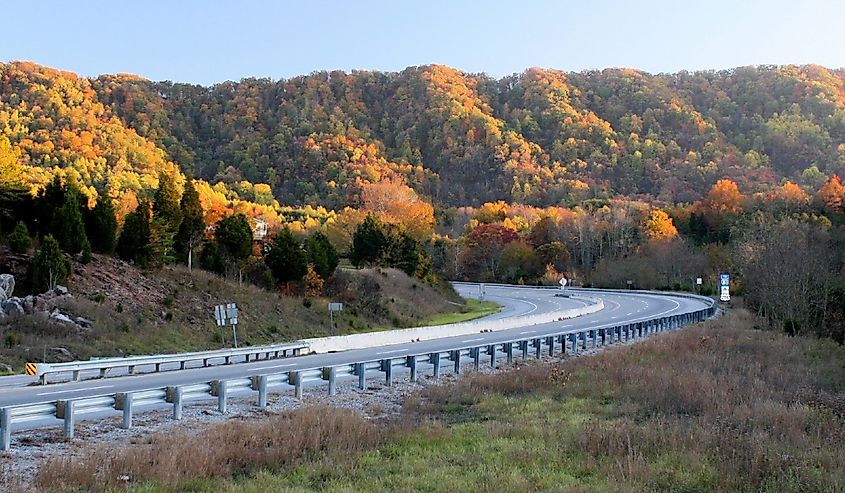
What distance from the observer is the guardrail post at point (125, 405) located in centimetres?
1258

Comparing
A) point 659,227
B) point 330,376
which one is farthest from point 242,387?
point 659,227

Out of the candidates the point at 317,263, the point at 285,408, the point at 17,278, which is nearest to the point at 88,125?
the point at 317,263

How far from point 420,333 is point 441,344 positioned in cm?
437

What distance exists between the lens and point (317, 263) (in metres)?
50.2

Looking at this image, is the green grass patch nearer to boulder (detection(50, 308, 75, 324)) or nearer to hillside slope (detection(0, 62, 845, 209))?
boulder (detection(50, 308, 75, 324))

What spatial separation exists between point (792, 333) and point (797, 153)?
3656 inches

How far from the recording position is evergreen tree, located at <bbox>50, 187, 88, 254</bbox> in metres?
34.0

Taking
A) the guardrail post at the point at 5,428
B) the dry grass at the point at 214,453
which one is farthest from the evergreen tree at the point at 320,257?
the guardrail post at the point at 5,428

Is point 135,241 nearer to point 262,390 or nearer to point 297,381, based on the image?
point 297,381

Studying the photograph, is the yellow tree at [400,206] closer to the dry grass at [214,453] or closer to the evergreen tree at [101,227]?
the evergreen tree at [101,227]

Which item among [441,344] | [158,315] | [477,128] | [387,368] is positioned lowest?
[441,344]

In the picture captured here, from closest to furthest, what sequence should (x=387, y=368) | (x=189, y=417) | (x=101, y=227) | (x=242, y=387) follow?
(x=189, y=417), (x=242, y=387), (x=387, y=368), (x=101, y=227)

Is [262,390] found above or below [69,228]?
below

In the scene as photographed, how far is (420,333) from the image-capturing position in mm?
37906
